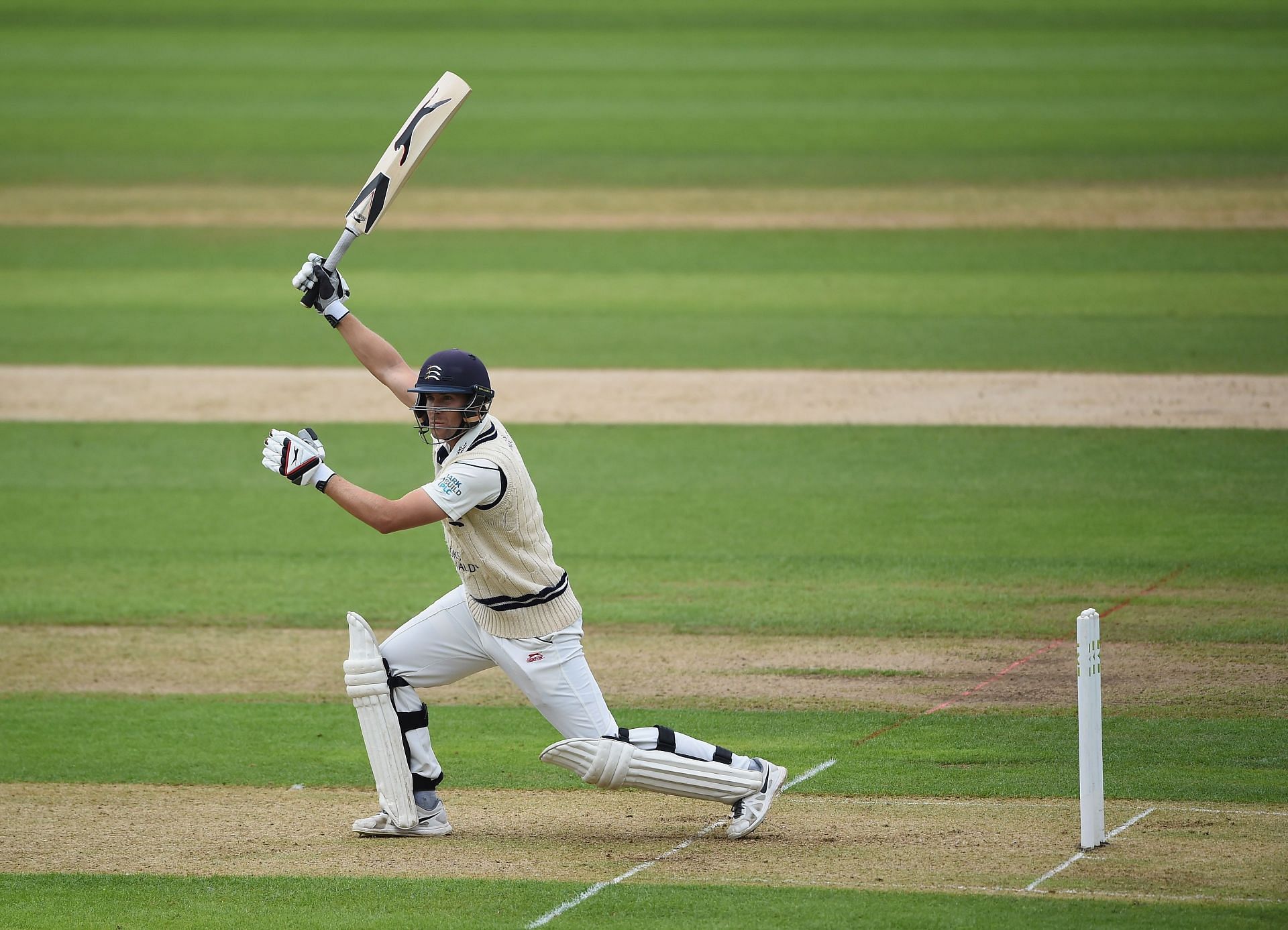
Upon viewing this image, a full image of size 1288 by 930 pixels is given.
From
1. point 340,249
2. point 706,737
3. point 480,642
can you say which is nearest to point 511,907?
point 480,642

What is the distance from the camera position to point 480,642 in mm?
6938

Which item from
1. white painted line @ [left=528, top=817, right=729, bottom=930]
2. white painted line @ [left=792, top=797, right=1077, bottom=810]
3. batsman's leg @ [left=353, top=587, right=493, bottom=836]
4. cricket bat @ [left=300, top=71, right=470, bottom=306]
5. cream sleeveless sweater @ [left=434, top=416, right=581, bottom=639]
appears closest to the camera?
white painted line @ [left=528, top=817, right=729, bottom=930]

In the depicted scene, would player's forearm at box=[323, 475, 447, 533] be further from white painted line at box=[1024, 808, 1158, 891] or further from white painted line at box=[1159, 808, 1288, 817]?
white painted line at box=[1159, 808, 1288, 817]

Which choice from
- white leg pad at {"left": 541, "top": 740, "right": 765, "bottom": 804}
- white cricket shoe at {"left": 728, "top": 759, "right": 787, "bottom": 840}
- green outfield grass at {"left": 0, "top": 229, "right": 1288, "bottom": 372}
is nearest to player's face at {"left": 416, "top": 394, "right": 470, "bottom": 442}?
white leg pad at {"left": 541, "top": 740, "right": 765, "bottom": 804}

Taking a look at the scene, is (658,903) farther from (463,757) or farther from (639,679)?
(639,679)

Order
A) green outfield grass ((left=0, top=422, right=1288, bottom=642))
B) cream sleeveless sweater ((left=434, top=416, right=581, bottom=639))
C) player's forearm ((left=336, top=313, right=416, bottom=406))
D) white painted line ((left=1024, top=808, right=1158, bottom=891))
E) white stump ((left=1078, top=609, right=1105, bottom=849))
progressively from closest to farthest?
white painted line ((left=1024, top=808, right=1158, bottom=891)) < white stump ((left=1078, top=609, right=1105, bottom=849)) < cream sleeveless sweater ((left=434, top=416, right=581, bottom=639)) < player's forearm ((left=336, top=313, right=416, bottom=406)) < green outfield grass ((left=0, top=422, right=1288, bottom=642))

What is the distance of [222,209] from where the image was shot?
2544 cm

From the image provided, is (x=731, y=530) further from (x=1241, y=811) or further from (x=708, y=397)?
(x=1241, y=811)

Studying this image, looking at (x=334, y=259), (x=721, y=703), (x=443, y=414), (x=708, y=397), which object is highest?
(x=708, y=397)

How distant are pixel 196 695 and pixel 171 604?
1.90 m

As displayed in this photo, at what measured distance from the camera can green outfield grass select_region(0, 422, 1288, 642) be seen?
1091 cm

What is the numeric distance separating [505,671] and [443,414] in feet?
3.52

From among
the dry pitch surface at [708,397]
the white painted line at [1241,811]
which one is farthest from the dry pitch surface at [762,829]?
the dry pitch surface at [708,397]

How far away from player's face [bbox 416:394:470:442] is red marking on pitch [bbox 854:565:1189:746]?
276 cm
